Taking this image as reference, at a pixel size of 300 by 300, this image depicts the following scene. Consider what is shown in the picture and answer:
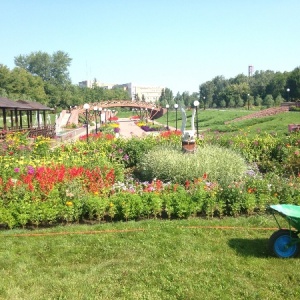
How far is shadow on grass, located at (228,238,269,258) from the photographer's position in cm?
387

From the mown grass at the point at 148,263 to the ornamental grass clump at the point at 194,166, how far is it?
1831 millimetres

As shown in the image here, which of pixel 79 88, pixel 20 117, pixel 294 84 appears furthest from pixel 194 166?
pixel 79 88

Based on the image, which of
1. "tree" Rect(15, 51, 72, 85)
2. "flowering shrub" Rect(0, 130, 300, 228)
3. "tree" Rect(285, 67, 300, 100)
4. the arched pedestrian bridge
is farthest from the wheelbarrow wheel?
"tree" Rect(15, 51, 72, 85)

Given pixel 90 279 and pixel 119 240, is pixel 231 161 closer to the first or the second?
pixel 119 240

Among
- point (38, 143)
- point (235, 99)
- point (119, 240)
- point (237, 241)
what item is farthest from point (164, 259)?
point (235, 99)

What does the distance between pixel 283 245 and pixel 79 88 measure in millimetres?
76076

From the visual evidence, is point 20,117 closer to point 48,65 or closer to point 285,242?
point 285,242

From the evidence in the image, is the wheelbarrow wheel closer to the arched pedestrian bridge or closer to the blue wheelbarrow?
the blue wheelbarrow

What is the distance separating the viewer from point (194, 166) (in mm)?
6781

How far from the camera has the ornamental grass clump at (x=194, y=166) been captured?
21.6ft

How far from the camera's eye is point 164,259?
3717mm

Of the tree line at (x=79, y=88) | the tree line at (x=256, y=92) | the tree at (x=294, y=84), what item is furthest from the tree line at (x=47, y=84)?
the tree at (x=294, y=84)

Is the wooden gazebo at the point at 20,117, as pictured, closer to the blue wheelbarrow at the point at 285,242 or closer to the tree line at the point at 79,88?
the blue wheelbarrow at the point at 285,242

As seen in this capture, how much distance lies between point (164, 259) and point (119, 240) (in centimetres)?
78
